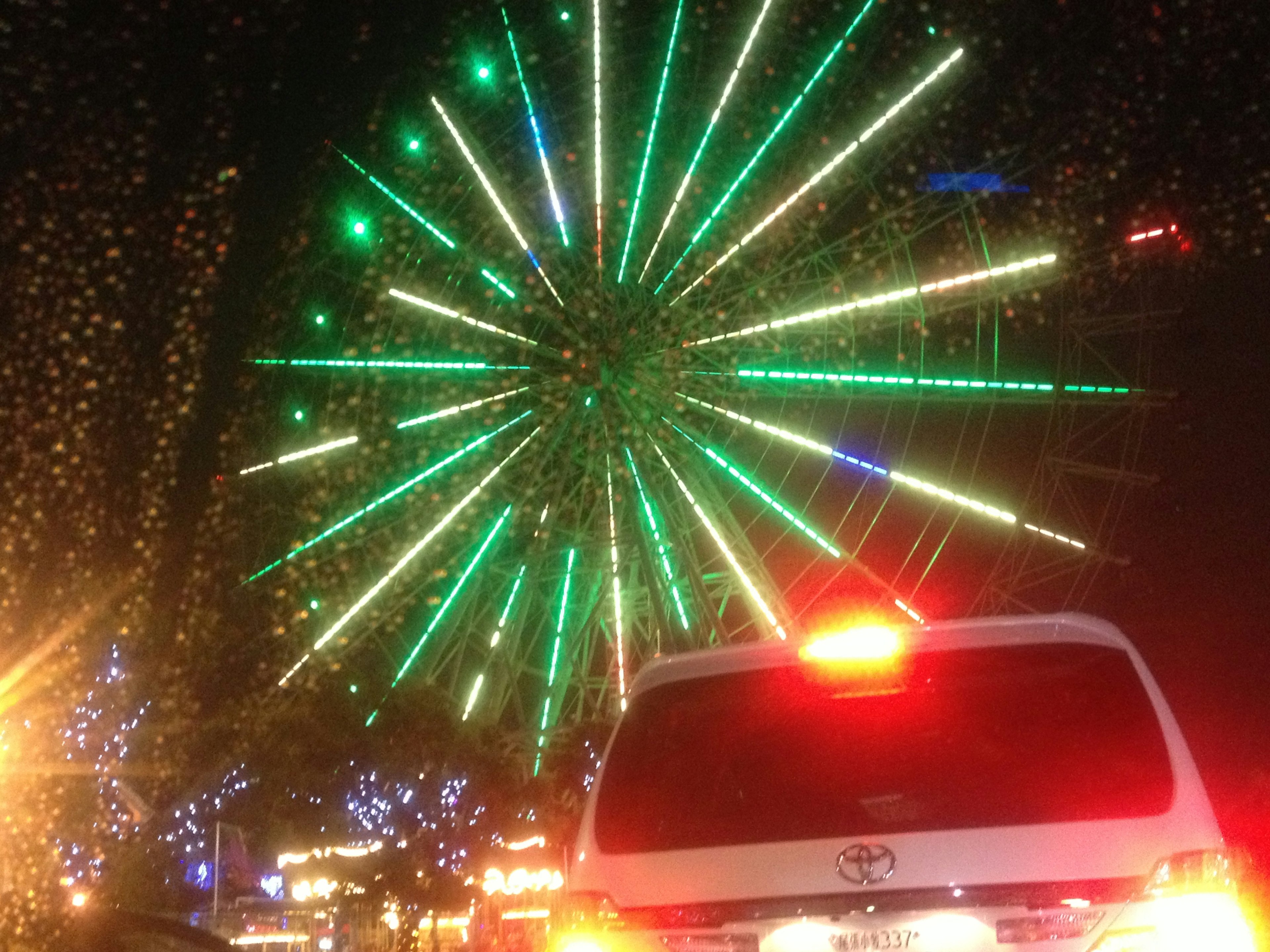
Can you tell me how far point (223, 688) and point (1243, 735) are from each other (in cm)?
1189

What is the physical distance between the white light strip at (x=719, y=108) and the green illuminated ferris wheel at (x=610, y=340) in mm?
29

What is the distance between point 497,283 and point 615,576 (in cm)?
302

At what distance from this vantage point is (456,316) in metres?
16.1

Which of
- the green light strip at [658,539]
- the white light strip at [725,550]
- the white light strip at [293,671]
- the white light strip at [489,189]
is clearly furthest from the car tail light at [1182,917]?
the white light strip at [489,189]

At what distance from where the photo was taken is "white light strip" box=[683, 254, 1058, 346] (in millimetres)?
16062

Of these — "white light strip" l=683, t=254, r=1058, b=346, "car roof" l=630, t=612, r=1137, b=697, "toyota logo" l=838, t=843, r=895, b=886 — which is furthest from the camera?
"white light strip" l=683, t=254, r=1058, b=346

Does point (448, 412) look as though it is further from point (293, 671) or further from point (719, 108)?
point (719, 108)

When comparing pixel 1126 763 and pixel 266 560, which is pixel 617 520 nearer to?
A: pixel 266 560

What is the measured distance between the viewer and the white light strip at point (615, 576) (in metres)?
16.1

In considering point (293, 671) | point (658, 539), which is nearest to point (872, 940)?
point (293, 671)

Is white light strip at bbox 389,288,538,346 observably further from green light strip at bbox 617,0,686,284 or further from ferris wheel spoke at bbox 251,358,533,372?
green light strip at bbox 617,0,686,284

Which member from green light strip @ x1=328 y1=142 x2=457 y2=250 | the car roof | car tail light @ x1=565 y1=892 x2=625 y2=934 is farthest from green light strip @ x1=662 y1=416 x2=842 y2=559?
car tail light @ x1=565 y1=892 x2=625 y2=934

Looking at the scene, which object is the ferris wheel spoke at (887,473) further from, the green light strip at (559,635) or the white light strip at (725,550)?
the green light strip at (559,635)

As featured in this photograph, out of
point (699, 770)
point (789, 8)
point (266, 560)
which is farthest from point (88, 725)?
point (789, 8)
